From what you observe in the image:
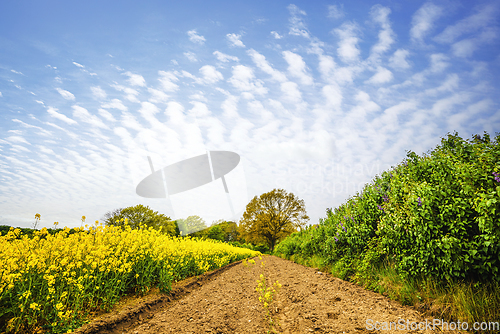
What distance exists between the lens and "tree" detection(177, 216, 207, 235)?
42.4 m

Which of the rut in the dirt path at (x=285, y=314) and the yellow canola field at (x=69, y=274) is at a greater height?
the yellow canola field at (x=69, y=274)

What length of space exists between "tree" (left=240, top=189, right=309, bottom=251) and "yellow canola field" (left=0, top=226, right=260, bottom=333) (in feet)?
85.6

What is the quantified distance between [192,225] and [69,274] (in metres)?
42.5

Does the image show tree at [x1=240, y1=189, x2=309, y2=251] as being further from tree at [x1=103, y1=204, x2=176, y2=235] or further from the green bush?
the green bush

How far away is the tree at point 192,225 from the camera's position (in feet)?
139

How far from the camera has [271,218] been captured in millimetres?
32375

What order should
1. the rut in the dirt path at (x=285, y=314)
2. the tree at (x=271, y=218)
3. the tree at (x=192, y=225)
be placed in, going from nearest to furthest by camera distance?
the rut in the dirt path at (x=285, y=314), the tree at (x=271, y=218), the tree at (x=192, y=225)

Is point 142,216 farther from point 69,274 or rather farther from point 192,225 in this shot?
point 69,274

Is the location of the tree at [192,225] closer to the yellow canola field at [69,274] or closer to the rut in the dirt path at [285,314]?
the yellow canola field at [69,274]

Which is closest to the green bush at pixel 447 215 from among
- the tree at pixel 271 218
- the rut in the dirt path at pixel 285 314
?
the rut in the dirt path at pixel 285 314

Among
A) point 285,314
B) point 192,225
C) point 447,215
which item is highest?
point 447,215

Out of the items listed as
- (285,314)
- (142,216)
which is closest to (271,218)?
(142,216)

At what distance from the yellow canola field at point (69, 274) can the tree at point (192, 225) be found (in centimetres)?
3850

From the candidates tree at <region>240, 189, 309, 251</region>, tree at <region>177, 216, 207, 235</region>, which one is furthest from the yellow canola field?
tree at <region>177, 216, 207, 235</region>
